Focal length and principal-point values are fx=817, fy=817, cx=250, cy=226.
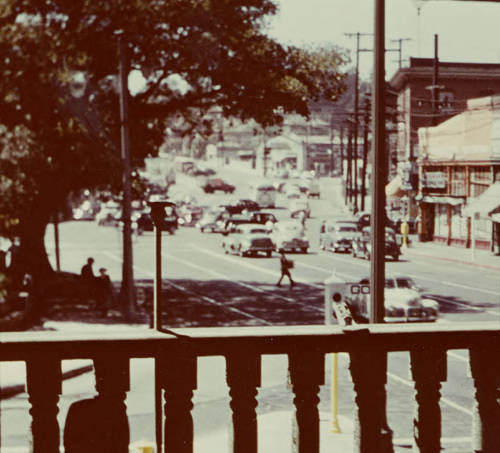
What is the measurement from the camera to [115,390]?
446cm

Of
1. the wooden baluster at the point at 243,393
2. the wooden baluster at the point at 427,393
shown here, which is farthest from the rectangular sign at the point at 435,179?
the wooden baluster at the point at 243,393

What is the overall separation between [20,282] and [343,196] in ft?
15.0

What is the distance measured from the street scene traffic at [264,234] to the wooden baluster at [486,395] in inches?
0.5

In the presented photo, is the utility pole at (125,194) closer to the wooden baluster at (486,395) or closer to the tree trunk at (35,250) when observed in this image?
the tree trunk at (35,250)

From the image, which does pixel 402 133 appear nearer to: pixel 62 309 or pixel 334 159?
pixel 334 159

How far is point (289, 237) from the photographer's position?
821cm

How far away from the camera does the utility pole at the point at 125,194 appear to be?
27.2 ft

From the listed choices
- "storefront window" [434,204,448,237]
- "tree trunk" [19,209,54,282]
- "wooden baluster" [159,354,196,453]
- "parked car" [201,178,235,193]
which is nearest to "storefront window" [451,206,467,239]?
"storefront window" [434,204,448,237]

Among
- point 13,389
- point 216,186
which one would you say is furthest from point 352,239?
point 13,389

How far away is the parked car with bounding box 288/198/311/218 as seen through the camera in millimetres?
7619

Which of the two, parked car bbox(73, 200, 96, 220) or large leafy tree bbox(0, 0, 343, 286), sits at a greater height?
large leafy tree bbox(0, 0, 343, 286)

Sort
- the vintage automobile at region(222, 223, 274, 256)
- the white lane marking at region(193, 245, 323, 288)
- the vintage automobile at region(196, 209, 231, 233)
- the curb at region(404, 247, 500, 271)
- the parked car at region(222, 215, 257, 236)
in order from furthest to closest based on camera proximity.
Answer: the white lane marking at region(193, 245, 323, 288) < the vintage automobile at region(222, 223, 274, 256) < the vintage automobile at region(196, 209, 231, 233) < the parked car at region(222, 215, 257, 236) < the curb at region(404, 247, 500, 271)

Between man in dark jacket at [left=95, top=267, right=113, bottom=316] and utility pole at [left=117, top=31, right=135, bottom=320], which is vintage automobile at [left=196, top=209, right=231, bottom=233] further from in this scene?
man in dark jacket at [left=95, top=267, right=113, bottom=316]

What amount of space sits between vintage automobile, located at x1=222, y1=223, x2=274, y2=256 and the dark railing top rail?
314 cm
